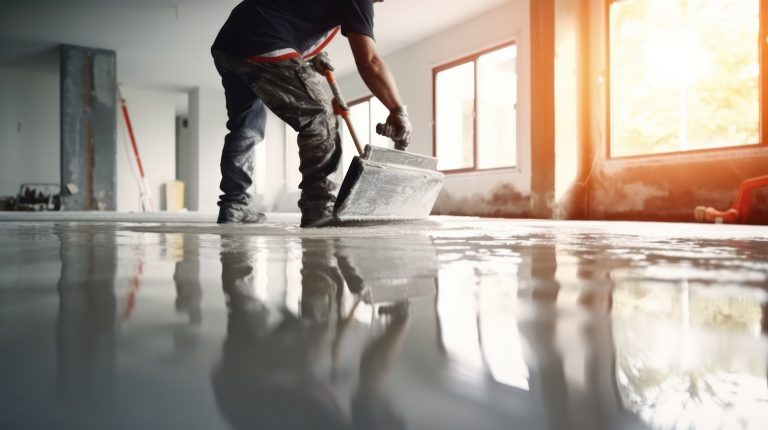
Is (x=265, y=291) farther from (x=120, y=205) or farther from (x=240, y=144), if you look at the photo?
(x=120, y=205)

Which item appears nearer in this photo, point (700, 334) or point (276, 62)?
point (700, 334)

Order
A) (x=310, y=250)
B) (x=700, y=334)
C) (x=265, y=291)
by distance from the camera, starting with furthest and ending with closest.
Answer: (x=310, y=250)
(x=265, y=291)
(x=700, y=334)

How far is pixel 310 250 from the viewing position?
1.11m

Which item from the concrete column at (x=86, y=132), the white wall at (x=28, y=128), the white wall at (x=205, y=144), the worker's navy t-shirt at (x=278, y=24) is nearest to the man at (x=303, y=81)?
the worker's navy t-shirt at (x=278, y=24)

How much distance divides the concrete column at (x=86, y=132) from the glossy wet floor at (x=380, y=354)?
865 cm

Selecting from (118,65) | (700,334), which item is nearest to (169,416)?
(700,334)

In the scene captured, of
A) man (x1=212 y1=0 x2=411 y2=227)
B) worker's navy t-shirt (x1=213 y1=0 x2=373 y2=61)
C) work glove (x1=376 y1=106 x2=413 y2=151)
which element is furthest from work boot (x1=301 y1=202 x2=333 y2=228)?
worker's navy t-shirt (x1=213 y1=0 x2=373 y2=61)

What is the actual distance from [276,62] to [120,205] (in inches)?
397

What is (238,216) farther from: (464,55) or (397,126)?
(464,55)

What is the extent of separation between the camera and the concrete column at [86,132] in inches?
318

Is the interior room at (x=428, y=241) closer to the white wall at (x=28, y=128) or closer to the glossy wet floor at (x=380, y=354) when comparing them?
the glossy wet floor at (x=380, y=354)

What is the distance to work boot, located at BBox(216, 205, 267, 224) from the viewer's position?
9.46ft

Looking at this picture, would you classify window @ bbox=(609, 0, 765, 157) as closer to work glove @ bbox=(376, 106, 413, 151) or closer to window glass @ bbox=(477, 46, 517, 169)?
window glass @ bbox=(477, 46, 517, 169)

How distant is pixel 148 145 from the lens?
447 inches
